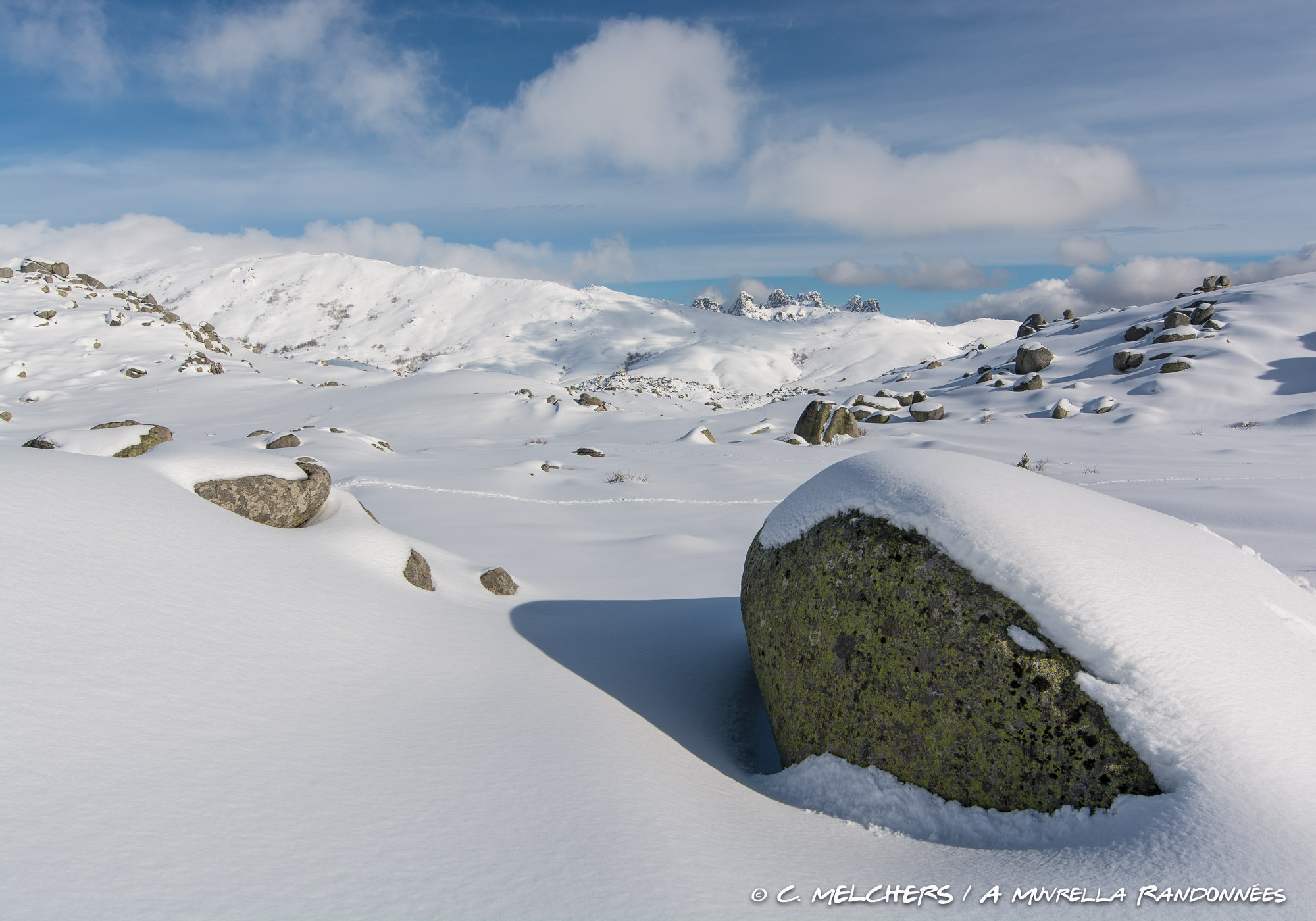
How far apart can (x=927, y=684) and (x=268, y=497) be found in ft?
14.8

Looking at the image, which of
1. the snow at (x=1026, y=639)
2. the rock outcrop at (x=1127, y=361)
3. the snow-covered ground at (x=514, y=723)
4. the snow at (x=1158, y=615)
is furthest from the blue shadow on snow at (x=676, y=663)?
the rock outcrop at (x=1127, y=361)

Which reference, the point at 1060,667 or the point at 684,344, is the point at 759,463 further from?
the point at 684,344

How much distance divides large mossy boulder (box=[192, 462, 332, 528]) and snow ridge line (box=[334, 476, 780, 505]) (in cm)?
432

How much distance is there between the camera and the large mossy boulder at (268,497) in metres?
4.45

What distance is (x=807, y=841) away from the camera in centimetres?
230

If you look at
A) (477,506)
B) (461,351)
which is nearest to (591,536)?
(477,506)

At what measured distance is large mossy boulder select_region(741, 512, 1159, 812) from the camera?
2297mm

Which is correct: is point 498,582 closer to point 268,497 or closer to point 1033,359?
point 268,497

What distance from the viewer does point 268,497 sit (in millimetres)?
4648

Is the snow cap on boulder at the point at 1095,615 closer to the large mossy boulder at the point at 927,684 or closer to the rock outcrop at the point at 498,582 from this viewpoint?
the large mossy boulder at the point at 927,684

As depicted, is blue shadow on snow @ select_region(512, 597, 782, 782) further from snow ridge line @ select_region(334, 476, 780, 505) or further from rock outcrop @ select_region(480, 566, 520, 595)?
snow ridge line @ select_region(334, 476, 780, 505)

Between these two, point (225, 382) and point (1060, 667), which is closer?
point (1060, 667)

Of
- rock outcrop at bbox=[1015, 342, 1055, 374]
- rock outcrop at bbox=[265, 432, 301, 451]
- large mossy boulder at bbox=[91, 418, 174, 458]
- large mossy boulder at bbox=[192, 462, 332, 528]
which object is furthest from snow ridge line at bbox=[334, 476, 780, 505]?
rock outcrop at bbox=[1015, 342, 1055, 374]

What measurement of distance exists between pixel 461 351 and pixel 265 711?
14471 centimetres
